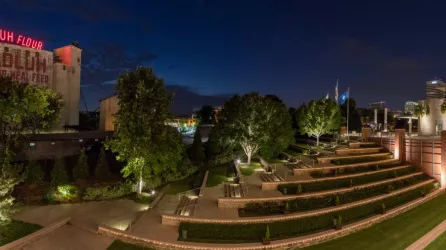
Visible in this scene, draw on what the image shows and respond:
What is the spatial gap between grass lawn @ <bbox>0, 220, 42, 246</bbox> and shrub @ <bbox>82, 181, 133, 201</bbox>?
4657 millimetres

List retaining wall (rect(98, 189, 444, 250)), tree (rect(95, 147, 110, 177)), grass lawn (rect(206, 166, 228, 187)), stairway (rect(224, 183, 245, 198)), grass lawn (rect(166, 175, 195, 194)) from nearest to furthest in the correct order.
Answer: retaining wall (rect(98, 189, 444, 250)) < stairway (rect(224, 183, 245, 198)) < grass lawn (rect(206, 166, 228, 187)) < grass lawn (rect(166, 175, 195, 194)) < tree (rect(95, 147, 110, 177))

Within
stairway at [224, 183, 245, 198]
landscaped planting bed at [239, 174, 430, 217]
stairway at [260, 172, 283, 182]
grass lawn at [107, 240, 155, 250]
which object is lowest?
grass lawn at [107, 240, 155, 250]

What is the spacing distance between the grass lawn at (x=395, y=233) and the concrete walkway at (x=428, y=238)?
28 cm

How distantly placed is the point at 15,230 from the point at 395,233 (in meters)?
21.3

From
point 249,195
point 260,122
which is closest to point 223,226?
point 249,195

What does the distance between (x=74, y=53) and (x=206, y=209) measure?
4038 centimetres

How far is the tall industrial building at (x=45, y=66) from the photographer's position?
1481 inches

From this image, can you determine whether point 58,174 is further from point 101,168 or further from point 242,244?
point 242,244

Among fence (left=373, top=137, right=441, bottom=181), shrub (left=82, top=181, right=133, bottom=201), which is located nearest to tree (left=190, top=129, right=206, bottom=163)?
shrub (left=82, top=181, right=133, bottom=201)

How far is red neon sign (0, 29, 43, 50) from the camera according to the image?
37000 mm

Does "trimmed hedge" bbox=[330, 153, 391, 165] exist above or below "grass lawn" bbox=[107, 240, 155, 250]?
above

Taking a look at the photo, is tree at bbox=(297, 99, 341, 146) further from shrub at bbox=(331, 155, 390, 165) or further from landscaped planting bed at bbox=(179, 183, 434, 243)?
landscaped planting bed at bbox=(179, 183, 434, 243)

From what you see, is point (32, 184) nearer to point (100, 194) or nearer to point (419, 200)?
point (100, 194)

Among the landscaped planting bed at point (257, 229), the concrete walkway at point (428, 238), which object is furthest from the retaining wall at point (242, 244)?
the concrete walkway at point (428, 238)
